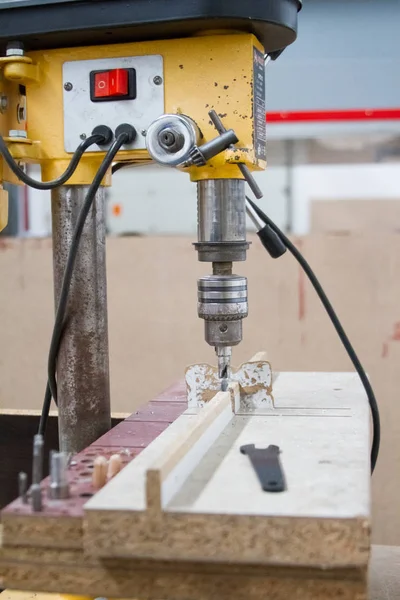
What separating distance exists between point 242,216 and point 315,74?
67.6 inches

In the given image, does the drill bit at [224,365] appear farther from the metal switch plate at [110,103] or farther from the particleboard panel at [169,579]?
the particleboard panel at [169,579]

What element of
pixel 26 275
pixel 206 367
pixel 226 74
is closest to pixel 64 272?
pixel 206 367

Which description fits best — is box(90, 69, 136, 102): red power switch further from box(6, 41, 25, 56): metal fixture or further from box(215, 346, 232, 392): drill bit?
box(215, 346, 232, 392): drill bit

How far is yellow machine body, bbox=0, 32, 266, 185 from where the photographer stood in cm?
103

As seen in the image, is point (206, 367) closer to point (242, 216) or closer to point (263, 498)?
point (242, 216)

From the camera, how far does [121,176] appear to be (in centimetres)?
514

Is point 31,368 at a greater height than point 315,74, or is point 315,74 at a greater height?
point 315,74

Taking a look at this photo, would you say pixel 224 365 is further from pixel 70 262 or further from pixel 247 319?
pixel 247 319

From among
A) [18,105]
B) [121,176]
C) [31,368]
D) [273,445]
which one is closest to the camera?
[273,445]

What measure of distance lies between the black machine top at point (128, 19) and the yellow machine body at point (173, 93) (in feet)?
0.06

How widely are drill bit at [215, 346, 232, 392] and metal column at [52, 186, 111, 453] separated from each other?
0.19m

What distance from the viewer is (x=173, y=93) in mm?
1058

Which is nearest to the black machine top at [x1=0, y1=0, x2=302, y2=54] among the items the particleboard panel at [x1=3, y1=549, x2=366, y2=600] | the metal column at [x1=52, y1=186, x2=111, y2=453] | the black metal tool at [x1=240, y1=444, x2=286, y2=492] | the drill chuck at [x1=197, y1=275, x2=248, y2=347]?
the metal column at [x1=52, y1=186, x2=111, y2=453]

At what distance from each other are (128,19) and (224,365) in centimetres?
52
